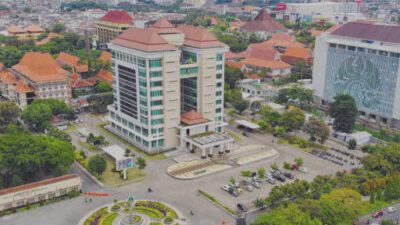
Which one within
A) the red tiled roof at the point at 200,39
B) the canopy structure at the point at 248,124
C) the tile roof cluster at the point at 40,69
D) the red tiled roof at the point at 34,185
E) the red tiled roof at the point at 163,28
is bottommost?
the canopy structure at the point at 248,124

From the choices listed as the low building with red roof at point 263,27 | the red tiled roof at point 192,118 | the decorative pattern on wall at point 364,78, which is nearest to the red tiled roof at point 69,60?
the red tiled roof at point 192,118

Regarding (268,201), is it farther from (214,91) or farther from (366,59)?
(366,59)

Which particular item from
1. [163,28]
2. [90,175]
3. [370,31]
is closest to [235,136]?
[163,28]

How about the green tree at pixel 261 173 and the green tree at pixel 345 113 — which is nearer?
the green tree at pixel 261 173

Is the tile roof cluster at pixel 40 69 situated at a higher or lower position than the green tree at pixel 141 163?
higher

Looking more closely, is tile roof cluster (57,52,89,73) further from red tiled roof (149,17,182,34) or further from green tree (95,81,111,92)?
red tiled roof (149,17,182,34)

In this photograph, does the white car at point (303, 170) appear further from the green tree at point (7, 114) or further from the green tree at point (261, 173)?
the green tree at point (7, 114)
